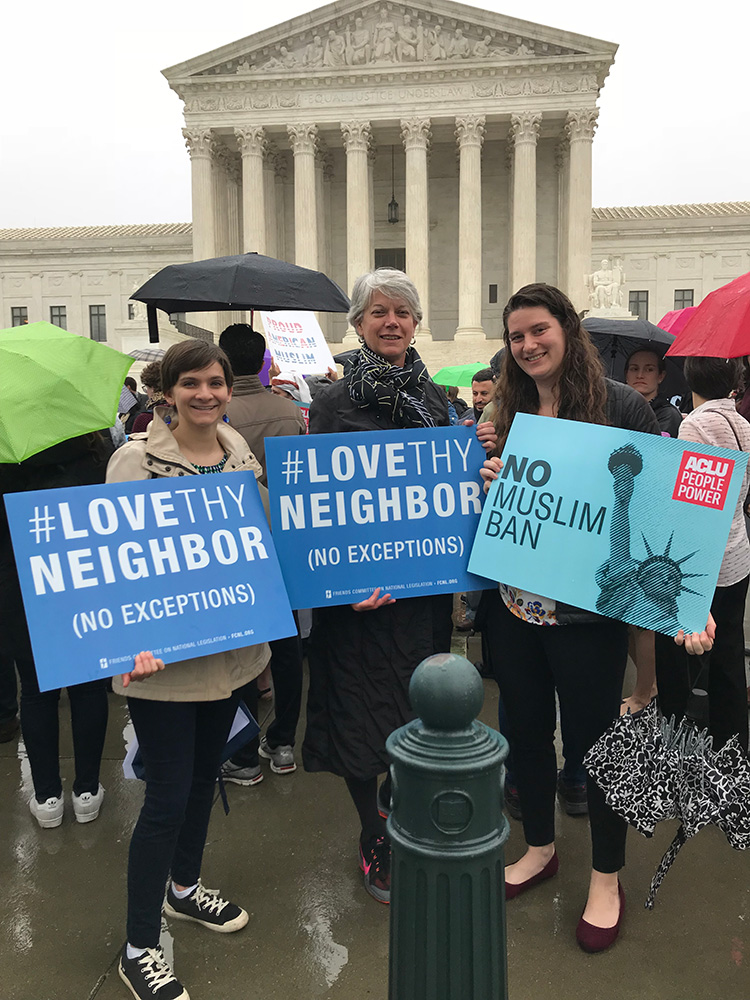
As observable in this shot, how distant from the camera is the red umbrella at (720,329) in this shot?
11.0 feet

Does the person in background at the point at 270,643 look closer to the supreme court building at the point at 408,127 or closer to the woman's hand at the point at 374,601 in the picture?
the woman's hand at the point at 374,601

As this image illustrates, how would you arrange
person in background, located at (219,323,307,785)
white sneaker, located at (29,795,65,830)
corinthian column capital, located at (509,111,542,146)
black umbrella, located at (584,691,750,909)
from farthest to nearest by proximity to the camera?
corinthian column capital, located at (509,111,542,146) → person in background, located at (219,323,307,785) → white sneaker, located at (29,795,65,830) → black umbrella, located at (584,691,750,909)

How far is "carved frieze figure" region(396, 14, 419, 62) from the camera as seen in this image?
3388cm

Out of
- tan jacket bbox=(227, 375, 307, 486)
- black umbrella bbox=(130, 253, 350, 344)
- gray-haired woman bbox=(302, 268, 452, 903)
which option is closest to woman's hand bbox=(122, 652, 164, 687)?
gray-haired woman bbox=(302, 268, 452, 903)

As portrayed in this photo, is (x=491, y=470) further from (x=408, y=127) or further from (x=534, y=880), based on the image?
(x=408, y=127)

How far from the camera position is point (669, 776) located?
258cm

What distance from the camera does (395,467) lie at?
2.93 meters

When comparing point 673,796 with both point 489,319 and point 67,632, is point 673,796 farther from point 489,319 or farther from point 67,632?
point 489,319

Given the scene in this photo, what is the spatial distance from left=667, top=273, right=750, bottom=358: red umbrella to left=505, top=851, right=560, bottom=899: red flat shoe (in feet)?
7.46

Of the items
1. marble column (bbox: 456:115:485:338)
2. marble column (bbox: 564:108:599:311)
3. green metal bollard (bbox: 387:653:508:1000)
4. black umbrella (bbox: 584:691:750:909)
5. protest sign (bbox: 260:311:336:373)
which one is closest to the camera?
green metal bollard (bbox: 387:653:508:1000)

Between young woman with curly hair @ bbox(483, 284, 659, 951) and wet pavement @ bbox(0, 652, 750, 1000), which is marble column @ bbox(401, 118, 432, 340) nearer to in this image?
wet pavement @ bbox(0, 652, 750, 1000)

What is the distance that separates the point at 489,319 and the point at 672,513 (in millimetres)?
37151

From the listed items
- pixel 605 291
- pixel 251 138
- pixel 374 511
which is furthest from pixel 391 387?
pixel 251 138

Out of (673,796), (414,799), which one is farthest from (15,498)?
(673,796)
